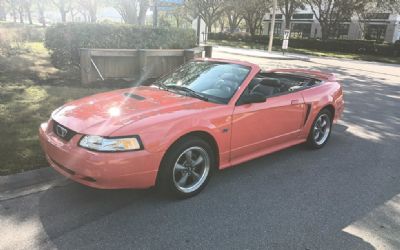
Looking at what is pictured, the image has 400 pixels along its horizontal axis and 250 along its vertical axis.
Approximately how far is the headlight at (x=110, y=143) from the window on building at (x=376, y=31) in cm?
4954

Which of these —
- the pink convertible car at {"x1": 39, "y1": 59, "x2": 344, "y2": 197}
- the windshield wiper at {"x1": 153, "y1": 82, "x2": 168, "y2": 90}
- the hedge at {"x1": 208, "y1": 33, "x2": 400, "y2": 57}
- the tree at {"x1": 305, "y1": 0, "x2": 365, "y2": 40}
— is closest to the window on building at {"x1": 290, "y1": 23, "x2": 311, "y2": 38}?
the tree at {"x1": 305, "y1": 0, "x2": 365, "y2": 40}

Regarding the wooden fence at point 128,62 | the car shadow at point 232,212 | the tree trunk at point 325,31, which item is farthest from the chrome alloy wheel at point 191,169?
the tree trunk at point 325,31

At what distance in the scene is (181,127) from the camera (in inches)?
146

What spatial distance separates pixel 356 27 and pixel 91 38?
49131mm

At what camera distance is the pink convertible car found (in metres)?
3.40

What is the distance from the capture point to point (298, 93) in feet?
17.2

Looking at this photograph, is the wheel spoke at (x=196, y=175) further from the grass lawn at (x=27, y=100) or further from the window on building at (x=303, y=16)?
the window on building at (x=303, y=16)

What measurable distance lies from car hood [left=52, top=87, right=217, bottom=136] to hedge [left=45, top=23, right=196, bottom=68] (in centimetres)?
517

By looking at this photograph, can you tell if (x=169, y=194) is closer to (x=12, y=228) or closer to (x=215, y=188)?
(x=215, y=188)

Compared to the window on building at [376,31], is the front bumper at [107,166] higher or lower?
lower

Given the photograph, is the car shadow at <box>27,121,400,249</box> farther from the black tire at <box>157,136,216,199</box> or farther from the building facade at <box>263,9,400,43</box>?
the building facade at <box>263,9,400,43</box>

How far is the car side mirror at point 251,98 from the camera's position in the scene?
14.2ft

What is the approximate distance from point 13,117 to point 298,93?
448 centimetres

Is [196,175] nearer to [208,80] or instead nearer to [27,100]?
[208,80]
